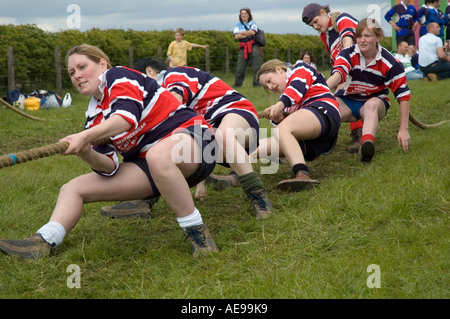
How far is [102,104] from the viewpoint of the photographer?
3100 millimetres

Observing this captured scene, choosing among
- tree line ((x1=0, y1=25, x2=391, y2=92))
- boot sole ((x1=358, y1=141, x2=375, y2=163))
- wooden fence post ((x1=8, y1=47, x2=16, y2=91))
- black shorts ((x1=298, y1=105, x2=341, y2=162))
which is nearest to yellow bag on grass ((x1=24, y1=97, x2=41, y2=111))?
wooden fence post ((x1=8, y1=47, x2=16, y2=91))

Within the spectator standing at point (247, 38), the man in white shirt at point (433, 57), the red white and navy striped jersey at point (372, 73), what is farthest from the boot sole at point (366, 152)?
the spectator standing at point (247, 38)

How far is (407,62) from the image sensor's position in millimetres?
14461

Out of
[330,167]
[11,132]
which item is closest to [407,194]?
[330,167]

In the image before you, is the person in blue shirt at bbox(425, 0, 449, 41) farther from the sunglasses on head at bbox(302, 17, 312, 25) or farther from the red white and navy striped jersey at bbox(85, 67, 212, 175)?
the red white and navy striped jersey at bbox(85, 67, 212, 175)

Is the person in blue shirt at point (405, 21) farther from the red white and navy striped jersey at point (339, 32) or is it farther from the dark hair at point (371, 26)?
the dark hair at point (371, 26)

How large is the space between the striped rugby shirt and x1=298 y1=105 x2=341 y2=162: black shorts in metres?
0.03

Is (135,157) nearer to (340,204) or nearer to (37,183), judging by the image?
(340,204)

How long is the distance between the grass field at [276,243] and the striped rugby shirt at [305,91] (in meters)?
0.63

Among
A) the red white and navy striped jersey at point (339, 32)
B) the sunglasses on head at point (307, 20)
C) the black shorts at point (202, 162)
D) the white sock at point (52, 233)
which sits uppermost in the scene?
the sunglasses on head at point (307, 20)

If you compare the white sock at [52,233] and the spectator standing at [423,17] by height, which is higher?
the spectator standing at [423,17]

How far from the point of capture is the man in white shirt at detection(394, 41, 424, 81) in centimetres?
1356

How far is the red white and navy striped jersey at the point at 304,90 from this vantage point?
174 inches

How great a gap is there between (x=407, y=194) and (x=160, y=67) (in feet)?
9.97
